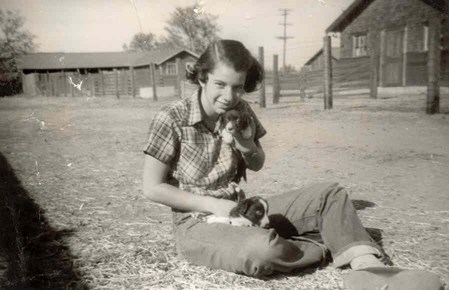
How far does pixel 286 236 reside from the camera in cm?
176

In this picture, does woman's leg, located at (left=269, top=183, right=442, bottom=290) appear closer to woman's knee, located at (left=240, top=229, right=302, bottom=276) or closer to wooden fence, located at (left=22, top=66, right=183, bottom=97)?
woman's knee, located at (left=240, top=229, right=302, bottom=276)

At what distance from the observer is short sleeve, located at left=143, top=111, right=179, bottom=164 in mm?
1633

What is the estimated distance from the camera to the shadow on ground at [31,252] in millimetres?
1628

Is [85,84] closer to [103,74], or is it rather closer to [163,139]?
[103,74]

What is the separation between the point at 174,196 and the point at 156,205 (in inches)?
41.7

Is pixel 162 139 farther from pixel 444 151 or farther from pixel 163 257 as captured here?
pixel 444 151

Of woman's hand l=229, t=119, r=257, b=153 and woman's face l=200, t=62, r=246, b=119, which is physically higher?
woman's face l=200, t=62, r=246, b=119

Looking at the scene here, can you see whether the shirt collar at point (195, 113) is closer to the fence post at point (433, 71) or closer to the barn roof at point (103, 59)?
the fence post at point (433, 71)

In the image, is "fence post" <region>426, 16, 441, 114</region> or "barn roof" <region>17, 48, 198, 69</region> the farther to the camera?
"barn roof" <region>17, 48, 198, 69</region>

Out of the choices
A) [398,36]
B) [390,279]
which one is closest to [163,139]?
[390,279]

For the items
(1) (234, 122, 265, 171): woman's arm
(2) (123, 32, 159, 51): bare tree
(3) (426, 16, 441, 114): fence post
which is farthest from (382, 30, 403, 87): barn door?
(1) (234, 122, 265, 171): woman's arm

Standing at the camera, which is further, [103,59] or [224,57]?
[103,59]

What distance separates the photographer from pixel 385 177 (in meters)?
3.07

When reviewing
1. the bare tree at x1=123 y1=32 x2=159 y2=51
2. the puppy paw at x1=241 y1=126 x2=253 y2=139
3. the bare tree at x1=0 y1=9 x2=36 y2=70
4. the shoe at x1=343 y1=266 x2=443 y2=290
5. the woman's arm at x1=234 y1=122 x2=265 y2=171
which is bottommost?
the shoe at x1=343 y1=266 x2=443 y2=290
